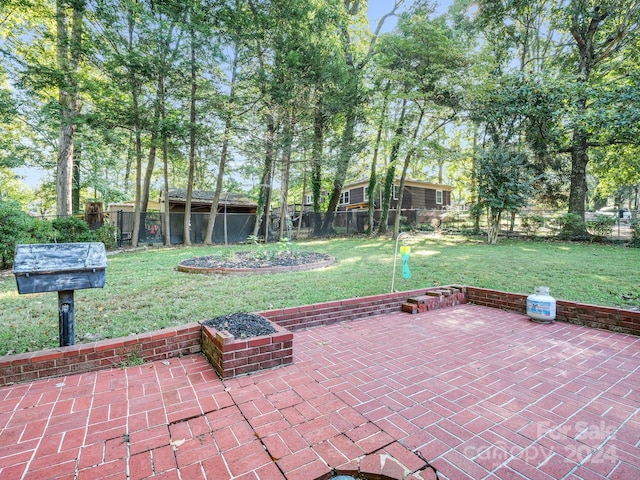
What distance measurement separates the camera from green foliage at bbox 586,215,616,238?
11947mm

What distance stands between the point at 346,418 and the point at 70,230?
433 inches

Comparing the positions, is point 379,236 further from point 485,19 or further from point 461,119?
point 485,19

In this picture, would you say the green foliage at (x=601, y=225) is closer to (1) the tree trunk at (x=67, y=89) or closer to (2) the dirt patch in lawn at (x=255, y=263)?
(2) the dirt patch in lawn at (x=255, y=263)

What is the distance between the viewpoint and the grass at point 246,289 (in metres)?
3.34

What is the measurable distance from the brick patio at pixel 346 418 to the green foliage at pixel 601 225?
12.0 meters

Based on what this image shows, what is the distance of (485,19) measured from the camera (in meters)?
14.2

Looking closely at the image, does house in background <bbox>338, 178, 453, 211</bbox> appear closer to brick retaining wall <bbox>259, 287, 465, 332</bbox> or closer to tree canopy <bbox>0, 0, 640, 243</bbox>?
tree canopy <bbox>0, 0, 640, 243</bbox>

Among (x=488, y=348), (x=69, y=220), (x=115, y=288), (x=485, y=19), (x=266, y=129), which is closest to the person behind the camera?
→ (x=488, y=348)

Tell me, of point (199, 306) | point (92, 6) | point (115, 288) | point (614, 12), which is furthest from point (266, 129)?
point (614, 12)

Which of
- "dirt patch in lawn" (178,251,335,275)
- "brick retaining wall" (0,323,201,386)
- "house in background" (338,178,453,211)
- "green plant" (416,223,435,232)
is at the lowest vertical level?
"brick retaining wall" (0,323,201,386)

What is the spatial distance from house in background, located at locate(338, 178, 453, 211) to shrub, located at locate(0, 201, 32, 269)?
18.9 m

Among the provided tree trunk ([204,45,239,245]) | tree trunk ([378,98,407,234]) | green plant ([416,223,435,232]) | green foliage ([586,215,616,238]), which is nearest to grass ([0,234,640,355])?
green foliage ([586,215,616,238])

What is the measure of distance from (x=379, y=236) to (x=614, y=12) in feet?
40.5

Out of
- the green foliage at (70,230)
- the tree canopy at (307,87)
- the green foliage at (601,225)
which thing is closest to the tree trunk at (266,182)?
the tree canopy at (307,87)
